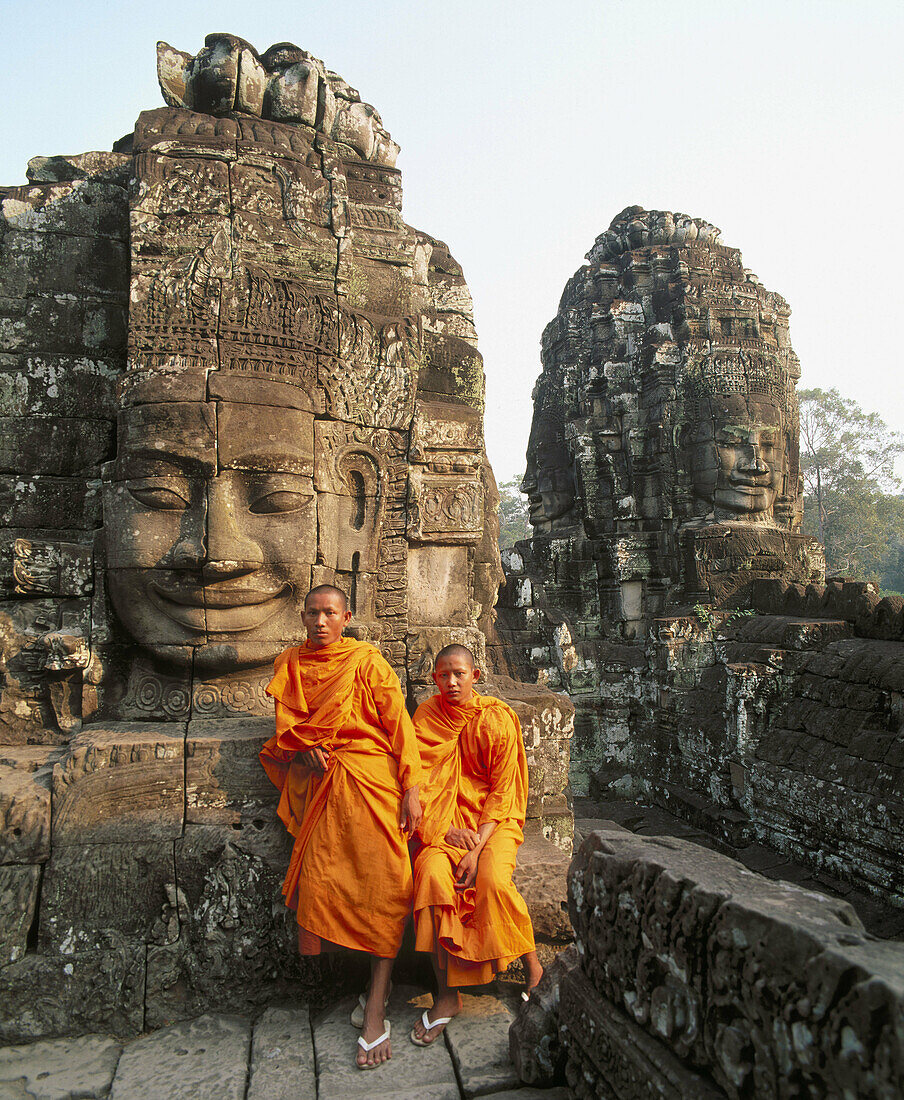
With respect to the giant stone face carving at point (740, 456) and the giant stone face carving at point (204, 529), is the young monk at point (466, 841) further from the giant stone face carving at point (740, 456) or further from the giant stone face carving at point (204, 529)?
the giant stone face carving at point (740, 456)

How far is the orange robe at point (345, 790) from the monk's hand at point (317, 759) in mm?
23

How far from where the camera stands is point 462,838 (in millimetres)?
2613

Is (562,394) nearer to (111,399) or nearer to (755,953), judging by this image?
(111,399)

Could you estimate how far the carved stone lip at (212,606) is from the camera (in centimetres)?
321

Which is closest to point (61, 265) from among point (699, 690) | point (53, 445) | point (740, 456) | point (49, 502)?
point (53, 445)

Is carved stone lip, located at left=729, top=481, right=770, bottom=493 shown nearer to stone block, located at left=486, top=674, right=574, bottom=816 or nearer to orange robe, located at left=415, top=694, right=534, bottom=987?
stone block, located at left=486, top=674, right=574, bottom=816

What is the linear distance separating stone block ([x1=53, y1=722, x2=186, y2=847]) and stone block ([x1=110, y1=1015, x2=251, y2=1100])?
0.65 metres

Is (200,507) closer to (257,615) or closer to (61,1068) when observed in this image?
(257,615)

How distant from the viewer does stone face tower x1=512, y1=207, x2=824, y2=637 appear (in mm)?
10641

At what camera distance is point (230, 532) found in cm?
322

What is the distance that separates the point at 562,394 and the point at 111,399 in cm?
975

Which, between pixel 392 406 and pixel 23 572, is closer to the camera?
pixel 23 572

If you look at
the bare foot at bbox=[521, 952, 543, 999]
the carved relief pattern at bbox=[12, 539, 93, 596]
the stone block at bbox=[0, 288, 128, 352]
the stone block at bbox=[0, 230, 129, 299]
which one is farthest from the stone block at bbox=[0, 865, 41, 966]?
the stone block at bbox=[0, 230, 129, 299]

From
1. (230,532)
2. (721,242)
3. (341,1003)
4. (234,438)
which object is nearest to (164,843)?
(341,1003)
